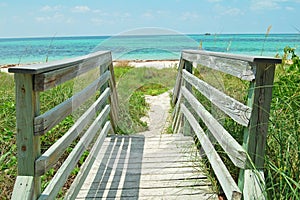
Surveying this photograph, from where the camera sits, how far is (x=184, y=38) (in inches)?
170

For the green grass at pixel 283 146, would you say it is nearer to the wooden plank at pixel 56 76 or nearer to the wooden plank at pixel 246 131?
the wooden plank at pixel 246 131

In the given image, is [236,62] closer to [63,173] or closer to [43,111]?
[63,173]

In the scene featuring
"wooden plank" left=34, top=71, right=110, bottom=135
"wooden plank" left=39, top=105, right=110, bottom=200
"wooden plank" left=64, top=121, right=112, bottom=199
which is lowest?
"wooden plank" left=64, top=121, right=112, bottom=199

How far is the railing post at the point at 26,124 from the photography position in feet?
5.07

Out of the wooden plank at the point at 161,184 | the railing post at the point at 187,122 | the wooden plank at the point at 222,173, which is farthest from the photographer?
the railing post at the point at 187,122

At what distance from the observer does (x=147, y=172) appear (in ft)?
10.2

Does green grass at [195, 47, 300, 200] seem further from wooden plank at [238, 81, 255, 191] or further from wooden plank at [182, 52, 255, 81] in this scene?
wooden plank at [182, 52, 255, 81]

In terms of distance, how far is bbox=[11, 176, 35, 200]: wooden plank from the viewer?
5.08 ft

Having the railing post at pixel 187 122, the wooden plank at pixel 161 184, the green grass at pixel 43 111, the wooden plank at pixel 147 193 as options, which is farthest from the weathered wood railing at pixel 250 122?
the railing post at pixel 187 122

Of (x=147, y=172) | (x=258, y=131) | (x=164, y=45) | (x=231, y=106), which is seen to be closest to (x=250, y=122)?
(x=258, y=131)

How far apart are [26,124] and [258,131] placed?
1.29 metres

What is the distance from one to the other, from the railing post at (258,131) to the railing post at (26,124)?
118 centimetres

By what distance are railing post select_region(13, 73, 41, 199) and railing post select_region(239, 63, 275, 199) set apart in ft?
3.88

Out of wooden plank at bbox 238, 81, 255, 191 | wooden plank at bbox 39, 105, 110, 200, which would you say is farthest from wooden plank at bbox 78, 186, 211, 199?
wooden plank at bbox 238, 81, 255, 191
